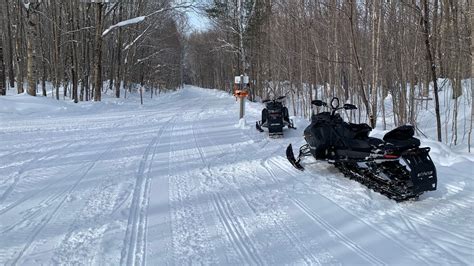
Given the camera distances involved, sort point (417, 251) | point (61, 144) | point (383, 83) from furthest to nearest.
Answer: point (383, 83) < point (61, 144) < point (417, 251)

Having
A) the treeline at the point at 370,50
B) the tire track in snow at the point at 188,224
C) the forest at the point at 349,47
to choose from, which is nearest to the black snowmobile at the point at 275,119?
the treeline at the point at 370,50

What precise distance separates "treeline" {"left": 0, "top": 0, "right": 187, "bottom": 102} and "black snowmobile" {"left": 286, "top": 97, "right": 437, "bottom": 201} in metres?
17.0

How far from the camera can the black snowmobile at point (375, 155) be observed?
4898 millimetres

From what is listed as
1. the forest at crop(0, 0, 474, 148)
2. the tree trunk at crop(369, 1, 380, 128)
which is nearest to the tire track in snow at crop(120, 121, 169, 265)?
the forest at crop(0, 0, 474, 148)

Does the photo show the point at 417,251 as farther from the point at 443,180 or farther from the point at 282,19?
the point at 282,19

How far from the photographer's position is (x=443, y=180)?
599 centimetres

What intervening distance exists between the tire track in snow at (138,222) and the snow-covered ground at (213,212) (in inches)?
0.5

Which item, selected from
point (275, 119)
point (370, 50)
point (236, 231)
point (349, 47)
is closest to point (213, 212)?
point (236, 231)

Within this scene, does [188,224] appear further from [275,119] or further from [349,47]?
[349,47]

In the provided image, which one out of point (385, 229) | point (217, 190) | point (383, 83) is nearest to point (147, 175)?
point (217, 190)

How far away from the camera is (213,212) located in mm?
4855

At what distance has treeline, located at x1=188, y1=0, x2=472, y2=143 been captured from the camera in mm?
10653

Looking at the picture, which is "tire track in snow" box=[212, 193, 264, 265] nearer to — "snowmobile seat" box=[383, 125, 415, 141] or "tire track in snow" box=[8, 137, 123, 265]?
"tire track in snow" box=[8, 137, 123, 265]

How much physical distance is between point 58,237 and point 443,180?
17.4 ft
